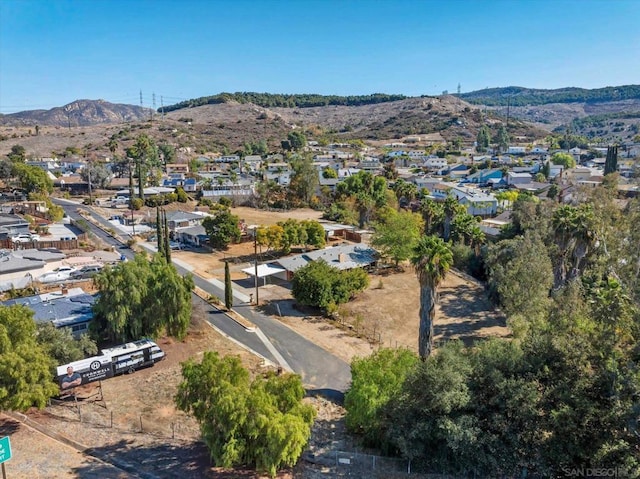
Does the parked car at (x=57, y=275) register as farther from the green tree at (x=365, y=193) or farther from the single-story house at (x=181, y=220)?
the green tree at (x=365, y=193)

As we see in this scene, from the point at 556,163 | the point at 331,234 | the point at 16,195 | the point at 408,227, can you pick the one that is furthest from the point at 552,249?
the point at 556,163

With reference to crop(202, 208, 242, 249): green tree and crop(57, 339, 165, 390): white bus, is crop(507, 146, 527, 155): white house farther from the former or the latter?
crop(57, 339, 165, 390): white bus

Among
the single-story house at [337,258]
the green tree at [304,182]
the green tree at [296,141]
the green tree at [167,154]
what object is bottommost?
the single-story house at [337,258]

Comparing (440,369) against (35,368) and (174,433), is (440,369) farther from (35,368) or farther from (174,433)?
(35,368)

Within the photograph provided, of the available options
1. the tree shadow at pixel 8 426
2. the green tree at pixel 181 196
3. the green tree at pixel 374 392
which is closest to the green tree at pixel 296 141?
the green tree at pixel 181 196

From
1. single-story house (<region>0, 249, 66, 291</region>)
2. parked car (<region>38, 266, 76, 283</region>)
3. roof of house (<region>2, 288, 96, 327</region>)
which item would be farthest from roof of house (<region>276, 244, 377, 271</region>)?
single-story house (<region>0, 249, 66, 291</region>)

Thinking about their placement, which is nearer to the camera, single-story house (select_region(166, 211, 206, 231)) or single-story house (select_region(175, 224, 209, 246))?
single-story house (select_region(175, 224, 209, 246))
